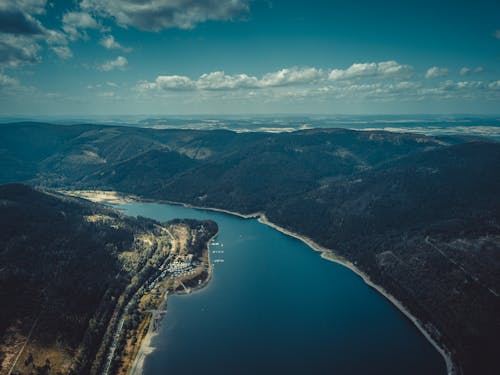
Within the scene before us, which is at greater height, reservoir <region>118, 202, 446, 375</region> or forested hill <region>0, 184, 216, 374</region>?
forested hill <region>0, 184, 216, 374</region>

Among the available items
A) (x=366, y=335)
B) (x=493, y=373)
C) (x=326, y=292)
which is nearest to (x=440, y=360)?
(x=493, y=373)

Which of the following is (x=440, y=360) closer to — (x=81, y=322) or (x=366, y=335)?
(x=366, y=335)

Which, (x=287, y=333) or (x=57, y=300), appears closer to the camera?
(x=287, y=333)

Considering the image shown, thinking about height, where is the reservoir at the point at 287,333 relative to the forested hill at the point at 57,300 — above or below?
below

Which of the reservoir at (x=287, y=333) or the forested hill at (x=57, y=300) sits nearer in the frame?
the reservoir at (x=287, y=333)

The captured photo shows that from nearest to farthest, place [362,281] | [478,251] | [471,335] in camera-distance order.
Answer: [471,335] → [478,251] → [362,281]

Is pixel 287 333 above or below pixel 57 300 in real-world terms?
below

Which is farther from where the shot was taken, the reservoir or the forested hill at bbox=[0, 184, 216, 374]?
the forested hill at bbox=[0, 184, 216, 374]

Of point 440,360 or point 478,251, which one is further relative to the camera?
point 478,251
